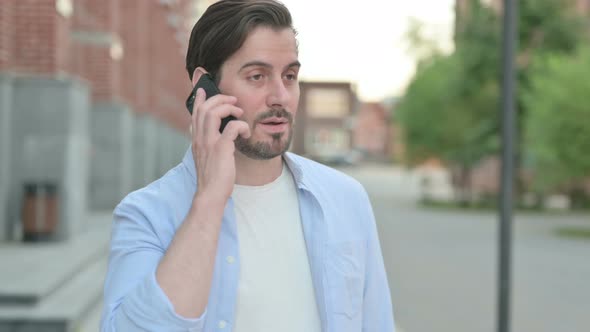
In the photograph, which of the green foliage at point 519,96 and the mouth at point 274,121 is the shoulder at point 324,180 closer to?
the mouth at point 274,121

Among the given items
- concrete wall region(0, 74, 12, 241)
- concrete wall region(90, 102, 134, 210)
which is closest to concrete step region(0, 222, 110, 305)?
concrete wall region(0, 74, 12, 241)

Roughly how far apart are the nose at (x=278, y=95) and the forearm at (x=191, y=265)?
313 millimetres

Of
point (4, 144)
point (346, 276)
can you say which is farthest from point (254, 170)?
point (4, 144)

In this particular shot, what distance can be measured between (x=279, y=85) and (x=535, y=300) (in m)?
8.96

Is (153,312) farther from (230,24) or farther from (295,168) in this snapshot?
(230,24)

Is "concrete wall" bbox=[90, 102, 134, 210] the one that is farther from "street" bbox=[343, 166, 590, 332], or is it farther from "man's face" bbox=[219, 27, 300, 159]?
"man's face" bbox=[219, 27, 300, 159]

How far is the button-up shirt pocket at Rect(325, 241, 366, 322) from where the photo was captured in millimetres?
1991

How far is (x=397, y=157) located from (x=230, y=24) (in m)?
38.4

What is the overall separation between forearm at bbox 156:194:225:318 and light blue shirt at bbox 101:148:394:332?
0.02 meters

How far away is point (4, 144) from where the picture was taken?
12.5 meters

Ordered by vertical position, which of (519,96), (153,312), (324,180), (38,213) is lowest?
(38,213)

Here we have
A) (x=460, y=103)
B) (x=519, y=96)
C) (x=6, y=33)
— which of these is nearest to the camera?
(x=6, y=33)

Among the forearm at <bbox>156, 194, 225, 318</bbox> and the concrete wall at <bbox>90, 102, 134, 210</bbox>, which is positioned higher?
the forearm at <bbox>156, 194, 225, 318</bbox>

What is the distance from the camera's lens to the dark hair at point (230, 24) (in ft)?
6.25
